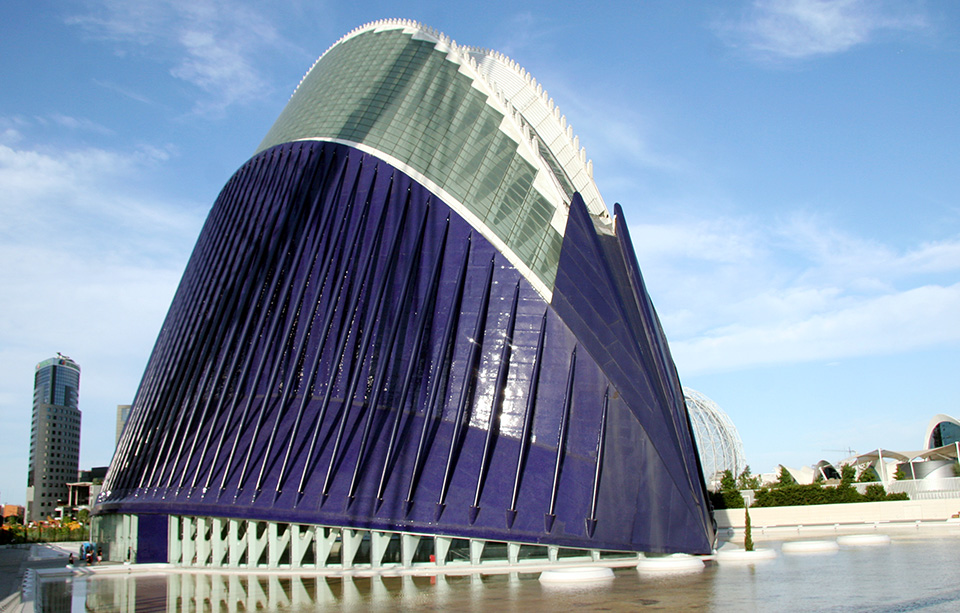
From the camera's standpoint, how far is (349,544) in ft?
82.3

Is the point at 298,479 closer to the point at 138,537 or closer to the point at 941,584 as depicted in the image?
the point at 138,537

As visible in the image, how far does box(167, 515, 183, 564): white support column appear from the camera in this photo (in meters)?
30.5

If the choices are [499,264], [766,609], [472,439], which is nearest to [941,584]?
[766,609]

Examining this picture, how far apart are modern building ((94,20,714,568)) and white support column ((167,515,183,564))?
49 mm

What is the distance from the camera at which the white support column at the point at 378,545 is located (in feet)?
81.1

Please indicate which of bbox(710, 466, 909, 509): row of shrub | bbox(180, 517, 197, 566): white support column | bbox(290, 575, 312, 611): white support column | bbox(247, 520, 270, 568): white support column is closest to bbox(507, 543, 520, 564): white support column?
bbox(290, 575, 312, 611): white support column

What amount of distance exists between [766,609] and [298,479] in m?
17.5

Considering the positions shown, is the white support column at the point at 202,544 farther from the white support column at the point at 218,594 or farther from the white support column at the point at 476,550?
the white support column at the point at 476,550

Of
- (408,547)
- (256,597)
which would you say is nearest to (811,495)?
(408,547)

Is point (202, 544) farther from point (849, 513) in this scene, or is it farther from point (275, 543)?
point (849, 513)

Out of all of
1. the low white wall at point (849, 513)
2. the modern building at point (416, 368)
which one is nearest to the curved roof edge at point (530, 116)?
the modern building at point (416, 368)

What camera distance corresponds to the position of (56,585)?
90.8 feet

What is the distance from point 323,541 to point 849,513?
37401mm

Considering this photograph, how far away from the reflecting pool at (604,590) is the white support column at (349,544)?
1.65m
